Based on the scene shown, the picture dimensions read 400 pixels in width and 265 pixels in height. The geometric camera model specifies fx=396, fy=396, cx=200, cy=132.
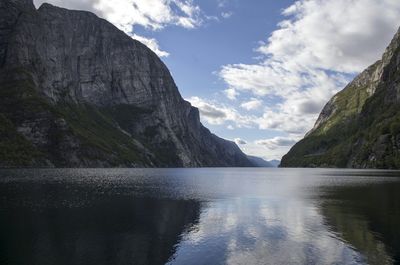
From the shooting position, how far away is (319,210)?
7412cm

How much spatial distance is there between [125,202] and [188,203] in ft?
43.5

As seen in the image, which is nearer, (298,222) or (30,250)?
(30,250)

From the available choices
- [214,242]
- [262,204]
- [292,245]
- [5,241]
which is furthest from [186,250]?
[262,204]

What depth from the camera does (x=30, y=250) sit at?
40781 mm

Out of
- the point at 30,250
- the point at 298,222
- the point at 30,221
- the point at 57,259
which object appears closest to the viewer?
the point at 57,259

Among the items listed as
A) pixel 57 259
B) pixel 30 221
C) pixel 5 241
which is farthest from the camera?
pixel 30 221

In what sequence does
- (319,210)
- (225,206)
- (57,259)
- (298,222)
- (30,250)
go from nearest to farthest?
(57,259) < (30,250) < (298,222) < (319,210) < (225,206)

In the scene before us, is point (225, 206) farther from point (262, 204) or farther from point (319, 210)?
point (319, 210)

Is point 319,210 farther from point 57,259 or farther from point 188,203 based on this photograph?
point 57,259

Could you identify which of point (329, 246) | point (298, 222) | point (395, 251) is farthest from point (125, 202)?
point (395, 251)

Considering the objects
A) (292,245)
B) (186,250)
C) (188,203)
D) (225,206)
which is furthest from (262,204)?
(186,250)

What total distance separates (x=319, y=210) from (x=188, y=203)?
2692 cm

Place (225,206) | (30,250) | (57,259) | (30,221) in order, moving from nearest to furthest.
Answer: (57,259), (30,250), (30,221), (225,206)

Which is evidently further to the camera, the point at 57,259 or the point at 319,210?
the point at 319,210
